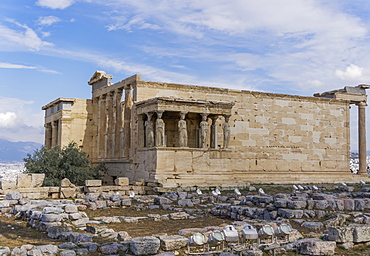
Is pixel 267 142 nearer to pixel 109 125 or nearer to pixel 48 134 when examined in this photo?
pixel 109 125

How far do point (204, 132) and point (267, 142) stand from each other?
5478 mm

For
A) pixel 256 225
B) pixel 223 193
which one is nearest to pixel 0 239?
pixel 256 225

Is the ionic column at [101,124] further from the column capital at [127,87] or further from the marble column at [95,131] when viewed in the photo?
the column capital at [127,87]

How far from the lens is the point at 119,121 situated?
23.3 m

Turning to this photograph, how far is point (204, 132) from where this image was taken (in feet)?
65.9

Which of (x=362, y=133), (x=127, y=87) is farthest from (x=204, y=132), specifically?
(x=362, y=133)

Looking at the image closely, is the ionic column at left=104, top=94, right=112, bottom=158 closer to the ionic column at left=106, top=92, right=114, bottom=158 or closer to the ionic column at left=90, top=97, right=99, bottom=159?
the ionic column at left=106, top=92, right=114, bottom=158

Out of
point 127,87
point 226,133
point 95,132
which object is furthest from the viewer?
point 95,132

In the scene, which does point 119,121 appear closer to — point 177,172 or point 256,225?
point 177,172

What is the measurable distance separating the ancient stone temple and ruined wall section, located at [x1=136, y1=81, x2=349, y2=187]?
0.15 feet

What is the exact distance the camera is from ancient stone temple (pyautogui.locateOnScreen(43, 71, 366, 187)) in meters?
19.4

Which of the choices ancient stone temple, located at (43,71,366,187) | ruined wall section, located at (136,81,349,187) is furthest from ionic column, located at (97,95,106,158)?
ruined wall section, located at (136,81,349,187)

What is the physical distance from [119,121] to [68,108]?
3.58m

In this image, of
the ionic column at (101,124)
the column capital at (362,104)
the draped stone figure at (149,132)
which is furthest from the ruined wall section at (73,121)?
the column capital at (362,104)
